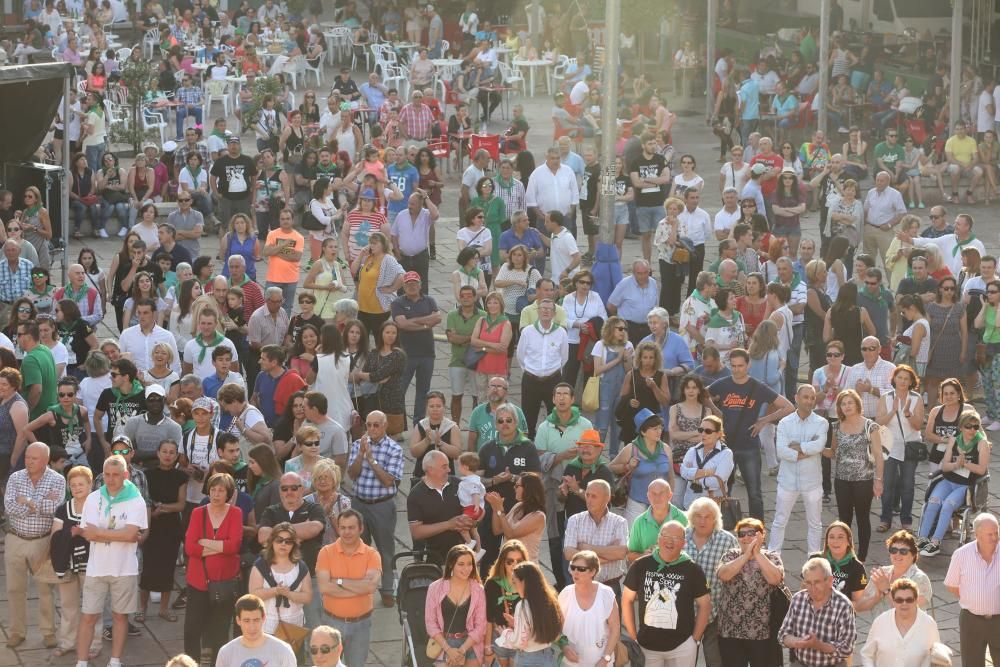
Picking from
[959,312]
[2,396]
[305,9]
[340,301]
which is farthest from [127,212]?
[305,9]

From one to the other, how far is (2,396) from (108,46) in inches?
911

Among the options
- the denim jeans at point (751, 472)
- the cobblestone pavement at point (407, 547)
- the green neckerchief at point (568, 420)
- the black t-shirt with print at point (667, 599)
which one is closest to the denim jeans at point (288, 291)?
the cobblestone pavement at point (407, 547)

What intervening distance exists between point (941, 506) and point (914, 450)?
1.67 feet

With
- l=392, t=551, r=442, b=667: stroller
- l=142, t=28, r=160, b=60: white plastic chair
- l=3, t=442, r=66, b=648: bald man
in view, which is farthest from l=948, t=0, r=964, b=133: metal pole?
l=142, t=28, r=160, b=60: white plastic chair

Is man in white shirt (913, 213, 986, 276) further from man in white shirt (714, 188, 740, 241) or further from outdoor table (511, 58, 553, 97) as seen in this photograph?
outdoor table (511, 58, 553, 97)

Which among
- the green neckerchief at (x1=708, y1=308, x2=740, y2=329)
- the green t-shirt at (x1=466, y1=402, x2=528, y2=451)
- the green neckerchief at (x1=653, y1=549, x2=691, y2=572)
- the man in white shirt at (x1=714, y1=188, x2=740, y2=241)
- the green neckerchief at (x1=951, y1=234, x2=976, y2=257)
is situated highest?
the man in white shirt at (x1=714, y1=188, x2=740, y2=241)

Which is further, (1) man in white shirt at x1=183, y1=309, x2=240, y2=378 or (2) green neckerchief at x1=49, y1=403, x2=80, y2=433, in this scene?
(1) man in white shirt at x1=183, y1=309, x2=240, y2=378

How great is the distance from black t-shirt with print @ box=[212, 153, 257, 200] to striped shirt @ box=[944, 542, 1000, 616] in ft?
35.3

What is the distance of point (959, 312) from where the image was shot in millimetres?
14023

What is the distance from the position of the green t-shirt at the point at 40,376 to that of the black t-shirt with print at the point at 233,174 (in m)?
6.49

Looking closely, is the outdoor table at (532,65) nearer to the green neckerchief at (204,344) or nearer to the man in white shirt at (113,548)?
the green neckerchief at (204,344)

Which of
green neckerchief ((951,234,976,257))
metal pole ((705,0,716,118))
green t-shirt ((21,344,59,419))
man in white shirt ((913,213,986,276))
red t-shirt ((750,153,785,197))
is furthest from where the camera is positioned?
metal pole ((705,0,716,118))

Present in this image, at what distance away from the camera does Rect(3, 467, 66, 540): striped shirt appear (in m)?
10.2

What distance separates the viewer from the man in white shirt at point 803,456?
11344 millimetres
